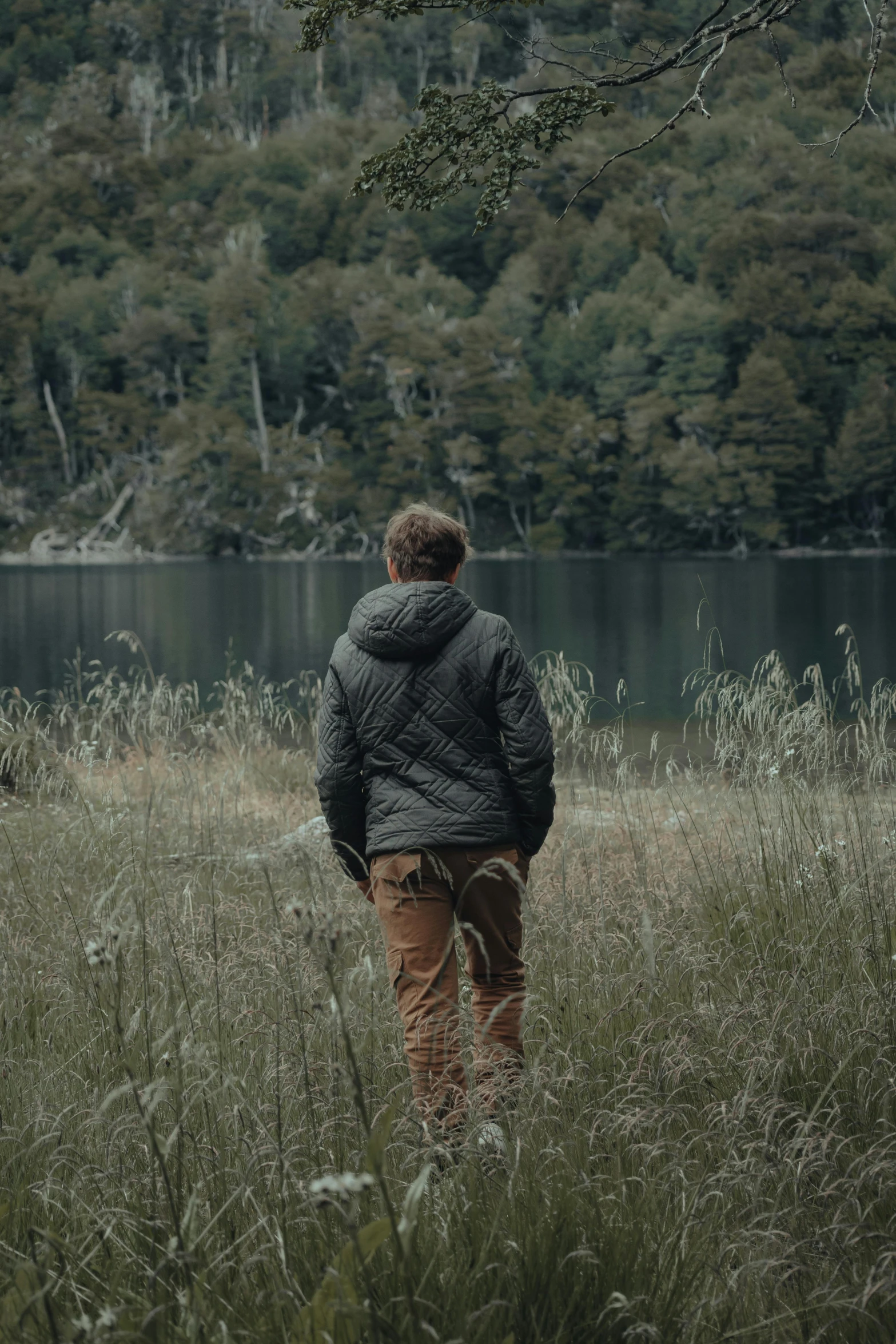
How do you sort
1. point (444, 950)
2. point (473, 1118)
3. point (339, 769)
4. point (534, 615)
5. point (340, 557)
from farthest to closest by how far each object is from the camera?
point (340, 557), point (534, 615), point (339, 769), point (444, 950), point (473, 1118)

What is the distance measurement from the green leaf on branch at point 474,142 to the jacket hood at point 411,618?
1761 millimetres

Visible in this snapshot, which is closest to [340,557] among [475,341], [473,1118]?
[475,341]

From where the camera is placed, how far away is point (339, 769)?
311 cm

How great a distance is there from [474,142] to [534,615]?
30.6 metres

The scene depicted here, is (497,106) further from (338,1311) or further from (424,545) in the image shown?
(338,1311)

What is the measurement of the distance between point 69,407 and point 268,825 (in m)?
77.7

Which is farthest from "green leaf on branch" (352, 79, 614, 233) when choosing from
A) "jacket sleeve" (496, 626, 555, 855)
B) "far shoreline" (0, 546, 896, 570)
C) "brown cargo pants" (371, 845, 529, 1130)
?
"far shoreline" (0, 546, 896, 570)

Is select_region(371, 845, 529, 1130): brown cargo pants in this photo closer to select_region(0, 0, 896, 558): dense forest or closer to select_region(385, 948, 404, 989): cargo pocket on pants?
select_region(385, 948, 404, 989): cargo pocket on pants

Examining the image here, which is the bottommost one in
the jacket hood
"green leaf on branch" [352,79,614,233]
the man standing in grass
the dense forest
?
the man standing in grass

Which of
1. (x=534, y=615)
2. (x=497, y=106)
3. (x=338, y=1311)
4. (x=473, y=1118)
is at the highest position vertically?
(x=497, y=106)

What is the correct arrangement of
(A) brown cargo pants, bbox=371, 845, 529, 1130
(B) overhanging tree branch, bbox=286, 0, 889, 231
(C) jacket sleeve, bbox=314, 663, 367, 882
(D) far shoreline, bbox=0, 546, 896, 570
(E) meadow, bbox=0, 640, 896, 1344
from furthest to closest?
(D) far shoreline, bbox=0, 546, 896, 570, (B) overhanging tree branch, bbox=286, 0, 889, 231, (C) jacket sleeve, bbox=314, 663, 367, 882, (A) brown cargo pants, bbox=371, 845, 529, 1130, (E) meadow, bbox=0, 640, 896, 1344

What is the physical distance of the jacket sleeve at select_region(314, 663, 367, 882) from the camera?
311 cm

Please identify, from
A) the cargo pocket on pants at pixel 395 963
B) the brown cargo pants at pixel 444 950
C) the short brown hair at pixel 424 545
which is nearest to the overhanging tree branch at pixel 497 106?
the short brown hair at pixel 424 545

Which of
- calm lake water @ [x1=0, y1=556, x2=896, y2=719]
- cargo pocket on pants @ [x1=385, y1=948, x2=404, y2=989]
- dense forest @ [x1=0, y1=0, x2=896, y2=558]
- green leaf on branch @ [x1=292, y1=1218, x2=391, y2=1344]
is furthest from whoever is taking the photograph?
dense forest @ [x1=0, y1=0, x2=896, y2=558]
